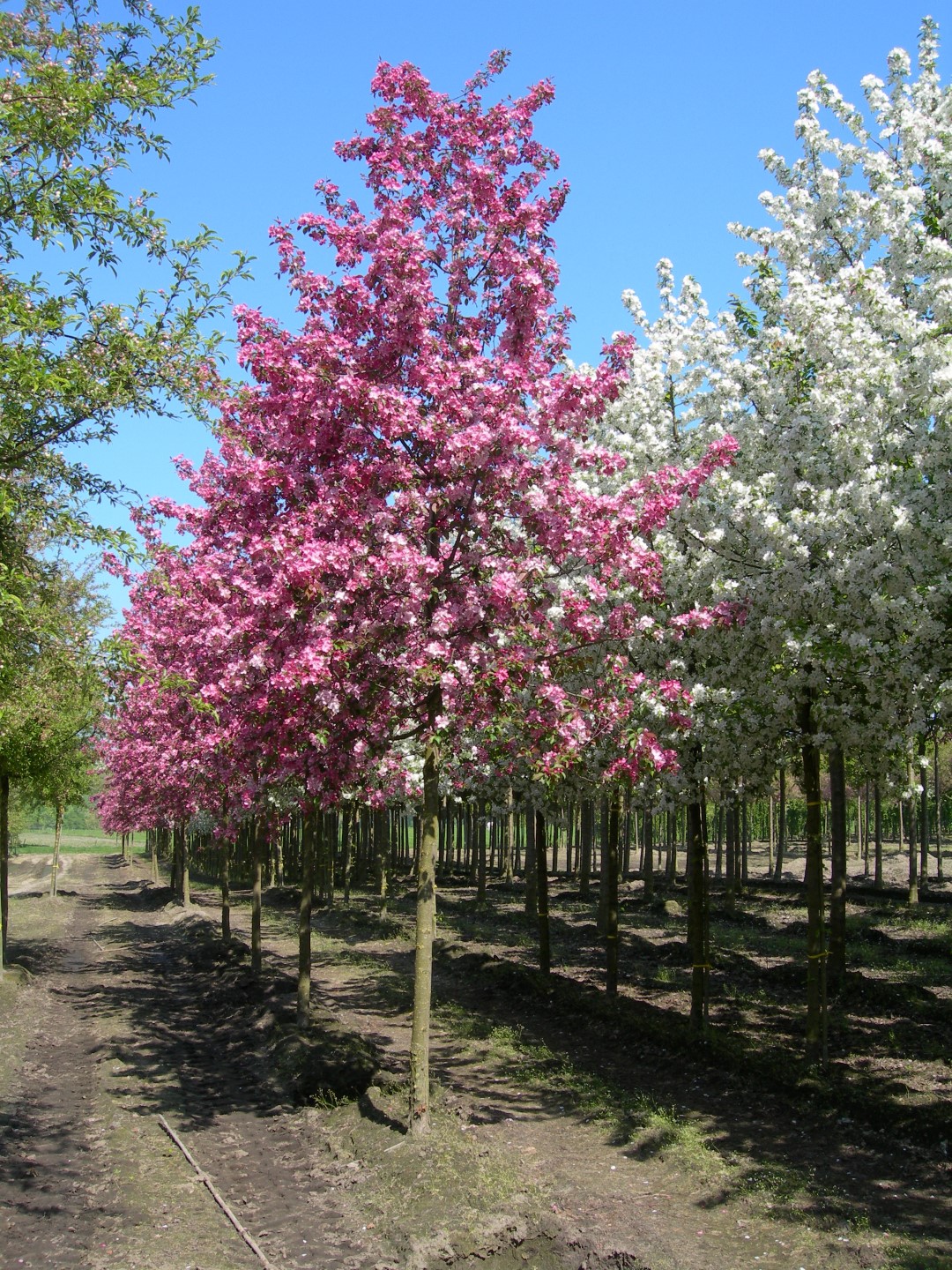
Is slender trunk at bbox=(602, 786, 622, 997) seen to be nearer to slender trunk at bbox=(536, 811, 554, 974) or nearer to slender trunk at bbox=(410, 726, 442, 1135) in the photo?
slender trunk at bbox=(536, 811, 554, 974)

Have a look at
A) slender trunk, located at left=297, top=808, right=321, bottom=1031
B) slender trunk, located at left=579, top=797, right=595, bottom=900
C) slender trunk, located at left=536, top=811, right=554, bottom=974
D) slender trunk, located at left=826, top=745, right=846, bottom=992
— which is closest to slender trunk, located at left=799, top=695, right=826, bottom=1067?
slender trunk, located at left=826, top=745, right=846, bottom=992

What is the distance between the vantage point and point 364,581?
360 inches

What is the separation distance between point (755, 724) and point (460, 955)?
12.2 meters

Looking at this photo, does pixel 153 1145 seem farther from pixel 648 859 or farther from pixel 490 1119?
pixel 648 859

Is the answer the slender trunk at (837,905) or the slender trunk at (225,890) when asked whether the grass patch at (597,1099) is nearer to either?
the slender trunk at (837,905)

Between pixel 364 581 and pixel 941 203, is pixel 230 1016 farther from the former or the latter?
pixel 941 203

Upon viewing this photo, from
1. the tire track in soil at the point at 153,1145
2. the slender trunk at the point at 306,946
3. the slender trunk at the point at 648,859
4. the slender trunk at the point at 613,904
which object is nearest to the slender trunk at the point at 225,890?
the tire track in soil at the point at 153,1145

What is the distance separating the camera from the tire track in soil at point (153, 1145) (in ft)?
27.1

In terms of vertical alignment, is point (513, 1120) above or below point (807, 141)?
below

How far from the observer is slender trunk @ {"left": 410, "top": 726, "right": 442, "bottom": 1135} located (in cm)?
1025

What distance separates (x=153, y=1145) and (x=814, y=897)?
8.24 meters

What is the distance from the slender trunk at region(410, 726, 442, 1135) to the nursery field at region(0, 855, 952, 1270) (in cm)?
39

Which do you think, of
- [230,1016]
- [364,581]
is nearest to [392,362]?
[364,581]

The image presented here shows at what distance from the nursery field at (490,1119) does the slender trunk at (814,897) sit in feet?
1.40
